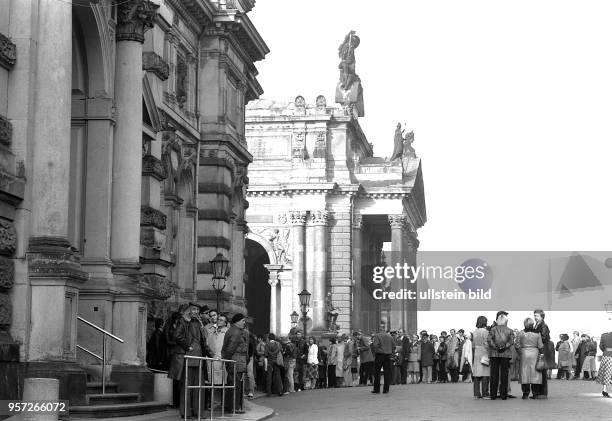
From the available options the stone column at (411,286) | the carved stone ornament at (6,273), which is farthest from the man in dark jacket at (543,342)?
the stone column at (411,286)

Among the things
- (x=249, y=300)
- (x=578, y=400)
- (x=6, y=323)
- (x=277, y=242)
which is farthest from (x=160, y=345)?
(x=249, y=300)

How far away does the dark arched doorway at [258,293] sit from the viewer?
80.9 meters

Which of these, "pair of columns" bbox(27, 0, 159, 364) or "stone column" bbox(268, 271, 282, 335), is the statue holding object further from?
"pair of columns" bbox(27, 0, 159, 364)

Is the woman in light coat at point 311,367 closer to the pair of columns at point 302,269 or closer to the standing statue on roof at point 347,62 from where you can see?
the pair of columns at point 302,269

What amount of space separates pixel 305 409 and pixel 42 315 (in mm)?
8666

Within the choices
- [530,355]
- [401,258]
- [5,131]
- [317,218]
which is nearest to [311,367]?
[530,355]

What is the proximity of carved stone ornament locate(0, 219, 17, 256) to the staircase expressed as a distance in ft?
7.87

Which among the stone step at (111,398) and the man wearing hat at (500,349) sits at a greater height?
the man wearing hat at (500,349)

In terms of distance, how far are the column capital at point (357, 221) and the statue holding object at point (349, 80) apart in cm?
726

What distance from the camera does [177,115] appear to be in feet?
121

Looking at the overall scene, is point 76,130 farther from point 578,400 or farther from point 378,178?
point 378,178

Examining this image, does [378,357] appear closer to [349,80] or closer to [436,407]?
[436,407]

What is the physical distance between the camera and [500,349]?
27.6 m

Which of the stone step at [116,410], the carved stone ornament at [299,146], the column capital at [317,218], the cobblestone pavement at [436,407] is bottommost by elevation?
the cobblestone pavement at [436,407]
